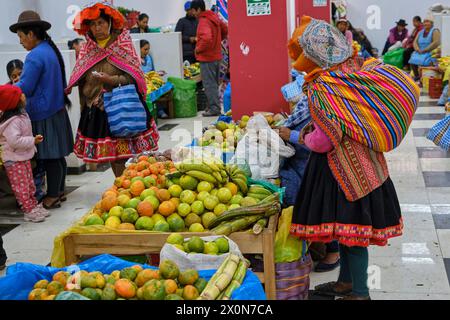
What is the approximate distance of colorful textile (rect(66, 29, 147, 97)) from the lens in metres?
5.30

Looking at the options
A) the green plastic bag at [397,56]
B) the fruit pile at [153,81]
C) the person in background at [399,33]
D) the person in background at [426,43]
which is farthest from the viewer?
the person in background at [399,33]

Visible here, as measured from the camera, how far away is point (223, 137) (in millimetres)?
5027

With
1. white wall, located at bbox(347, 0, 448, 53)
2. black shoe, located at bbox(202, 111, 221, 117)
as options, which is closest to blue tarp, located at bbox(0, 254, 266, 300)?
black shoe, located at bbox(202, 111, 221, 117)

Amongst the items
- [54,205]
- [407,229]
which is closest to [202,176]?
[407,229]

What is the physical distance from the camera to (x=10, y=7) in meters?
14.3

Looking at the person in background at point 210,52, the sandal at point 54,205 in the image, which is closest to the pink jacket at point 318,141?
the sandal at point 54,205

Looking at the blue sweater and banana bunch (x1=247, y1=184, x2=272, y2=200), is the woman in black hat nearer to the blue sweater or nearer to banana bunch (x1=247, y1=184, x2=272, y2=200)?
the blue sweater

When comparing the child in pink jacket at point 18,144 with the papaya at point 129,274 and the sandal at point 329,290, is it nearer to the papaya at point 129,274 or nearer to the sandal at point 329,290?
the sandal at point 329,290

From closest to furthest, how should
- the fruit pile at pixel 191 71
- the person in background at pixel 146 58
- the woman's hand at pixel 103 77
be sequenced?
1. the woman's hand at pixel 103 77
2. the person in background at pixel 146 58
3. the fruit pile at pixel 191 71

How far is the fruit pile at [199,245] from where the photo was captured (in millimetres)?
3090

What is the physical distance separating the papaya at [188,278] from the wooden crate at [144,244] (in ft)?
2.27

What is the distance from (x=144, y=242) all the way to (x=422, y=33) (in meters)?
11.4

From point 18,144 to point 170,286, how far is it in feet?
10.8

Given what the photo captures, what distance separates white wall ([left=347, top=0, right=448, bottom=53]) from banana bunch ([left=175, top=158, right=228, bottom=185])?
16.3 m
